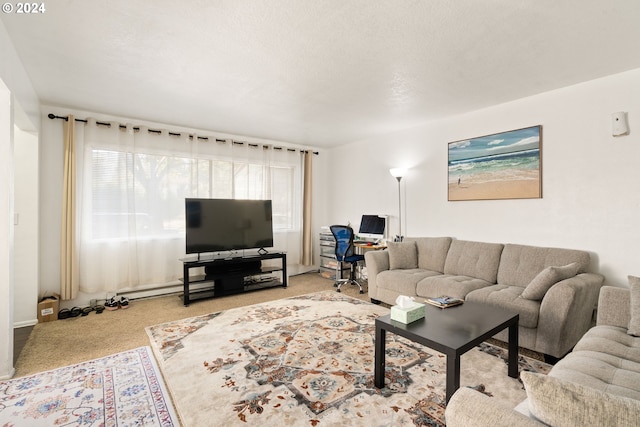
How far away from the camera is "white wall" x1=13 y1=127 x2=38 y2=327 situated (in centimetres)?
342

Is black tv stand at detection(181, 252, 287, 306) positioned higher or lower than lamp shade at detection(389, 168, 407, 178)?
lower

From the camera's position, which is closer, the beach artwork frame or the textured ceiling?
the textured ceiling

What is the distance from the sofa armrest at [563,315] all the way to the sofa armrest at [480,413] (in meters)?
1.97

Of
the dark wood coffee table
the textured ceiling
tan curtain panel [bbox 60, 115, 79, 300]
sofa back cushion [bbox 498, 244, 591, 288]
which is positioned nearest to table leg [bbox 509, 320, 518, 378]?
the dark wood coffee table

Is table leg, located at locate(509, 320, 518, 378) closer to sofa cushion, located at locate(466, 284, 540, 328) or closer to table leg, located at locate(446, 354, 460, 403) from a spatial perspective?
sofa cushion, located at locate(466, 284, 540, 328)

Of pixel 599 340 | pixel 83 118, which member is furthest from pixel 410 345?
pixel 83 118

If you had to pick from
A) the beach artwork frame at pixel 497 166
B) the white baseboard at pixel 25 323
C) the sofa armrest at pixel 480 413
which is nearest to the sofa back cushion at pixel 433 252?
the beach artwork frame at pixel 497 166

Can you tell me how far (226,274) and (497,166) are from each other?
3.85m

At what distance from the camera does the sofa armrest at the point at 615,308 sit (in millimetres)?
2139

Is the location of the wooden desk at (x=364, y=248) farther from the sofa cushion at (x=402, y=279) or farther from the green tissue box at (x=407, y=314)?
the green tissue box at (x=407, y=314)

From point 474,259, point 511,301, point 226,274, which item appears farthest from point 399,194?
point 226,274

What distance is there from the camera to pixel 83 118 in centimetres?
398

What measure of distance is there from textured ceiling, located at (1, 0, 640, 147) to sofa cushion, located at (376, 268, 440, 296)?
2050 millimetres

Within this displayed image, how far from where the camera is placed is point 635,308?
2031 mm
